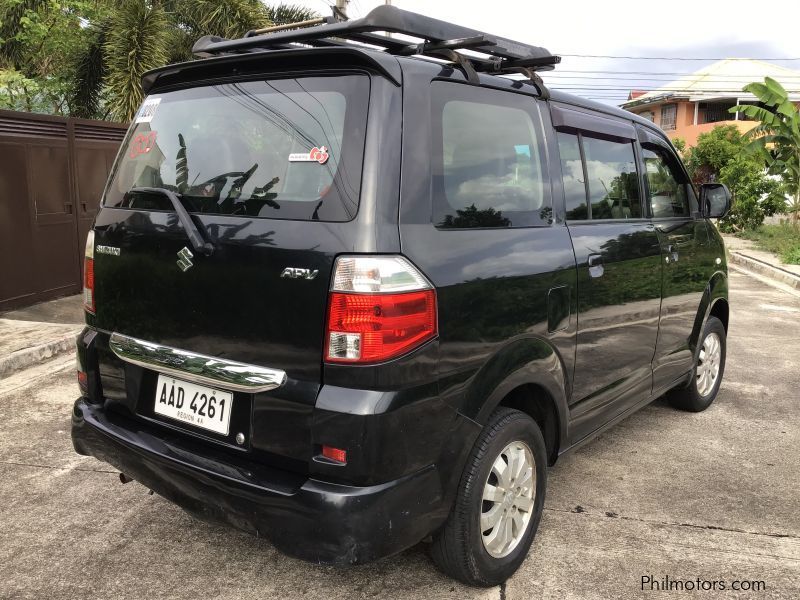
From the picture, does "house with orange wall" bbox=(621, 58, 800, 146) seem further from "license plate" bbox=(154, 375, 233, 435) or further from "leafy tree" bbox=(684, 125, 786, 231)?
"license plate" bbox=(154, 375, 233, 435)

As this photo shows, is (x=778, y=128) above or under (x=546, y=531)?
above

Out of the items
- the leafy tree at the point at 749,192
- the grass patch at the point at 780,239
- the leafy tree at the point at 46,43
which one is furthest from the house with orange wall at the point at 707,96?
the leafy tree at the point at 46,43

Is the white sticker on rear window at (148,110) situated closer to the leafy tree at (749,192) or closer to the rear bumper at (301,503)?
the rear bumper at (301,503)

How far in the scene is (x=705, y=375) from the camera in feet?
15.9

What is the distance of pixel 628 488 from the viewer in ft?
12.0

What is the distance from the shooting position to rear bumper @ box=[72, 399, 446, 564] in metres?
2.13

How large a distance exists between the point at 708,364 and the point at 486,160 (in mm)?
3065

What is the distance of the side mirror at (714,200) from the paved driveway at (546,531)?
143 cm

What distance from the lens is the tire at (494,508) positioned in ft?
8.05

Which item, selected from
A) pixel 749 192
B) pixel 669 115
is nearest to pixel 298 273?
pixel 749 192

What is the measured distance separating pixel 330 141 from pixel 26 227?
648cm

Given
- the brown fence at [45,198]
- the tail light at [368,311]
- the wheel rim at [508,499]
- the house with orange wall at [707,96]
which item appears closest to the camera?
the tail light at [368,311]

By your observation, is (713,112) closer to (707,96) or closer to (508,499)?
(707,96)

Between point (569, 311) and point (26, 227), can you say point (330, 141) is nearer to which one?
point (569, 311)
